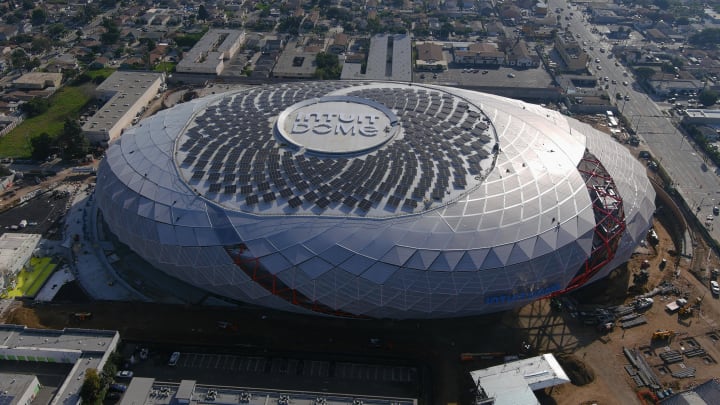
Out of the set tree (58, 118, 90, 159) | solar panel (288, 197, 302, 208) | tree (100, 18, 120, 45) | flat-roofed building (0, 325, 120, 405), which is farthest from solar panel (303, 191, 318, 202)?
tree (100, 18, 120, 45)

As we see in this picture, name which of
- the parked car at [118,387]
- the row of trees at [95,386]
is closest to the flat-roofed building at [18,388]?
the row of trees at [95,386]

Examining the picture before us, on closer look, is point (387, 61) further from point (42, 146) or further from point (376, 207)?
point (376, 207)

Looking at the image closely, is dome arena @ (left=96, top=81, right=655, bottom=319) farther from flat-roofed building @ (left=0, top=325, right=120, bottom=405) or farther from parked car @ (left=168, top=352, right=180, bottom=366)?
flat-roofed building @ (left=0, top=325, right=120, bottom=405)

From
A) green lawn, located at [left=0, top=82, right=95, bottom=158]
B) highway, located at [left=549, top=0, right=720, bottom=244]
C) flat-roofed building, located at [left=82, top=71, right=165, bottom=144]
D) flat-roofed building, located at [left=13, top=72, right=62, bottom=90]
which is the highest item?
highway, located at [left=549, top=0, right=720, bottom=244]

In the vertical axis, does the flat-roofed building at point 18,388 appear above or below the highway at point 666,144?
below

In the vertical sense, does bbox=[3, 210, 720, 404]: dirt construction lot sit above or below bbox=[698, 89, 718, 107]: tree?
below

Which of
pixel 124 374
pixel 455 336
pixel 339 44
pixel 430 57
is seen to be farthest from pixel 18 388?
pixel 339 44

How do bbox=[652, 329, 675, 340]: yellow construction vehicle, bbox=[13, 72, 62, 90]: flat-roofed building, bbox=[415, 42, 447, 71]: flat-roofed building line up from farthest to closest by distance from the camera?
bbox=[415, 42, 447, 71]: flat-roofed building, bbox=[13, 72, 62, 90]: flat-roofed building, bbox=[652, 329, 675, 340]: yellow construction vehicle

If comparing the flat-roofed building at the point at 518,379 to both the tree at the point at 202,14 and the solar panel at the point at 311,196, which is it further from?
the tree at the point at 202,14
